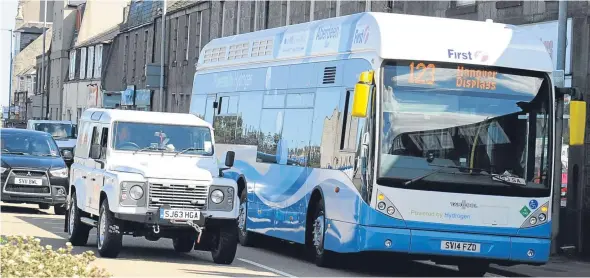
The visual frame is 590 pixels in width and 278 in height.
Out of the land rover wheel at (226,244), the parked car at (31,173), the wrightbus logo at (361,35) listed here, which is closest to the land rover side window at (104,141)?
the land rover wheel at (226,244)

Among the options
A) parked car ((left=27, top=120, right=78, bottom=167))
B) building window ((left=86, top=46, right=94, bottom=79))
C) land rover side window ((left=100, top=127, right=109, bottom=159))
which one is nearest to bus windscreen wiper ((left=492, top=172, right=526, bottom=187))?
land rover side window ((left=100, top=127, right=109, bottom=159))

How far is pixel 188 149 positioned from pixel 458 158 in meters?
4.41

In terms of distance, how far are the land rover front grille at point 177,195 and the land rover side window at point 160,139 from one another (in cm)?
136

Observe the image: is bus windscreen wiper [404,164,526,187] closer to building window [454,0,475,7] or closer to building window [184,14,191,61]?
building window [454,0,475,7]

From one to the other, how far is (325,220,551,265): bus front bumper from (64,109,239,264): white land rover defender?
6.39ft

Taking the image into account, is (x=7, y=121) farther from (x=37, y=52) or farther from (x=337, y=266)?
(x=337, y=266)

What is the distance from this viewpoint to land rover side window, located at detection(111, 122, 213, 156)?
61.7 ft

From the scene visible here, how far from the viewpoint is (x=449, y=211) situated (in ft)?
54.0

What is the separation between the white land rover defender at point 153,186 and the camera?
1731 centimetres

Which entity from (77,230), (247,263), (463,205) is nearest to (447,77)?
(463,205)

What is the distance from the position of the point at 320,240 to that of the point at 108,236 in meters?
2.92

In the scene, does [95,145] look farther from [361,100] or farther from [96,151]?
[361,100]

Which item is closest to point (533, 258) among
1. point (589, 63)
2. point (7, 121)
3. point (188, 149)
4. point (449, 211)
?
point (449, 211)

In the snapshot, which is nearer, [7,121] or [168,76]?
[168,76]
